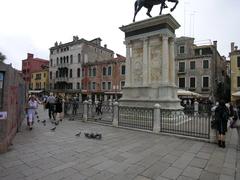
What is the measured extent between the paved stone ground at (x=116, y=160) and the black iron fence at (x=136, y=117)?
2.49 metres

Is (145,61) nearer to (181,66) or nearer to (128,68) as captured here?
(128,68)

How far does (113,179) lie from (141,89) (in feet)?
31.3

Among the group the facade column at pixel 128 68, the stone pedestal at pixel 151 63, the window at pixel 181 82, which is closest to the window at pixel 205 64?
the window at pixel 181 82

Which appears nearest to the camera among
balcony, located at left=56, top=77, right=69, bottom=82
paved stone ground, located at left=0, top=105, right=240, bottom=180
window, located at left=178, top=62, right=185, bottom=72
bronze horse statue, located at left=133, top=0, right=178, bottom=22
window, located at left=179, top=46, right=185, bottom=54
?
paved stone ground, located at left=0, top=105, right=240, bottom=180

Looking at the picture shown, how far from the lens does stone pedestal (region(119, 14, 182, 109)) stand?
12.6 m

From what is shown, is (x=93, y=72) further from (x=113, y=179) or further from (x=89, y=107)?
(x=113, y=179)

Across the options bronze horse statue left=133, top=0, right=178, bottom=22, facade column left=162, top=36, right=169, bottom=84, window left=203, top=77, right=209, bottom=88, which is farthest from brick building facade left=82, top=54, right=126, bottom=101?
facade column left=162, top=36, right=169, bottom=84

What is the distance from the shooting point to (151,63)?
44.1ft

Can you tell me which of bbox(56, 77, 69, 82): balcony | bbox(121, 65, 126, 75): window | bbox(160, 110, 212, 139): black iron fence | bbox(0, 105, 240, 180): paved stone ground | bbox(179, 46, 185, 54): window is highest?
bbox(179, 46, 185, 54): window

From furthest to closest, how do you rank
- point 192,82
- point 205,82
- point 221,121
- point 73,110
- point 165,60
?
point 192,82 < point 205,82 < point 73,110 < point 165,60 < point 221,121

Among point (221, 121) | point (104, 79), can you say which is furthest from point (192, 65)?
point (221, 121)

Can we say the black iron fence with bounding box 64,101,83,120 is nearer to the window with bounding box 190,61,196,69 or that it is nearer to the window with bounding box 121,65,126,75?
the window with bounding box 121,65,126,75

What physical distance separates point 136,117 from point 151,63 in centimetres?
446

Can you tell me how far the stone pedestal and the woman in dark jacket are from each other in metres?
4.76
